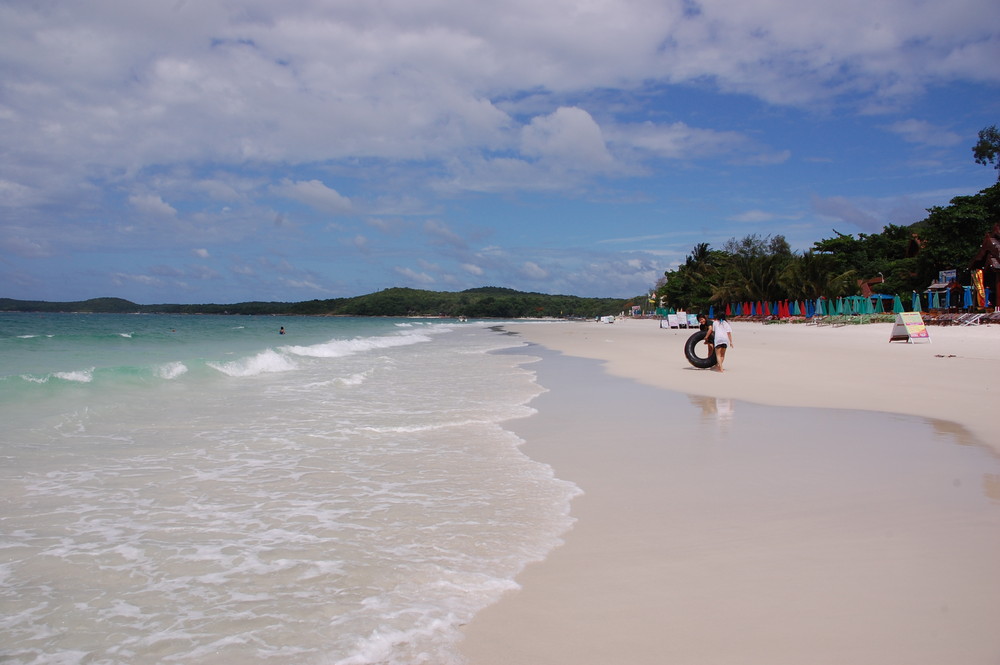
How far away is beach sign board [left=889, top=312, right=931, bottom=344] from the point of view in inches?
777

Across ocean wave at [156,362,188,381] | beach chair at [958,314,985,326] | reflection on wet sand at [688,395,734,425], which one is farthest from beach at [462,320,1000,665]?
beach chair at [958,314,985,326]

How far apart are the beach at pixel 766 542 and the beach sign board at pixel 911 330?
42.6ft

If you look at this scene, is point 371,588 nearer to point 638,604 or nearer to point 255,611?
point 255,611

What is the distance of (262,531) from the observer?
157 inches

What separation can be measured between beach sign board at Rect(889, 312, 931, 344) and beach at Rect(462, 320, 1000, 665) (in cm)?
1297

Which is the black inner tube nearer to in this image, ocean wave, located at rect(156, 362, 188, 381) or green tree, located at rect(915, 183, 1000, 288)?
ocean wave, located at rect(156, 362, 188, 381)

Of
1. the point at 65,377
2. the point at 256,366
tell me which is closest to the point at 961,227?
the point at 256,366

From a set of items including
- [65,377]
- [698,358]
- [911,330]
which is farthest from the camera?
[911,330]

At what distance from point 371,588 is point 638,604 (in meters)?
1.27

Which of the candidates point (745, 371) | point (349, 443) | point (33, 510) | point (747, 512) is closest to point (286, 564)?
point (33, 510)

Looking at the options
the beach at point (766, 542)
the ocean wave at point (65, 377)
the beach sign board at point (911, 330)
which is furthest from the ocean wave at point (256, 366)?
the beach sign board at point (911, 330)

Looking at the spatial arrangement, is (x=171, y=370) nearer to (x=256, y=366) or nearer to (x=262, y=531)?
(x=256, y=366)

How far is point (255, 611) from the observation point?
2.90m

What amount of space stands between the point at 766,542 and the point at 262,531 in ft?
9.83
